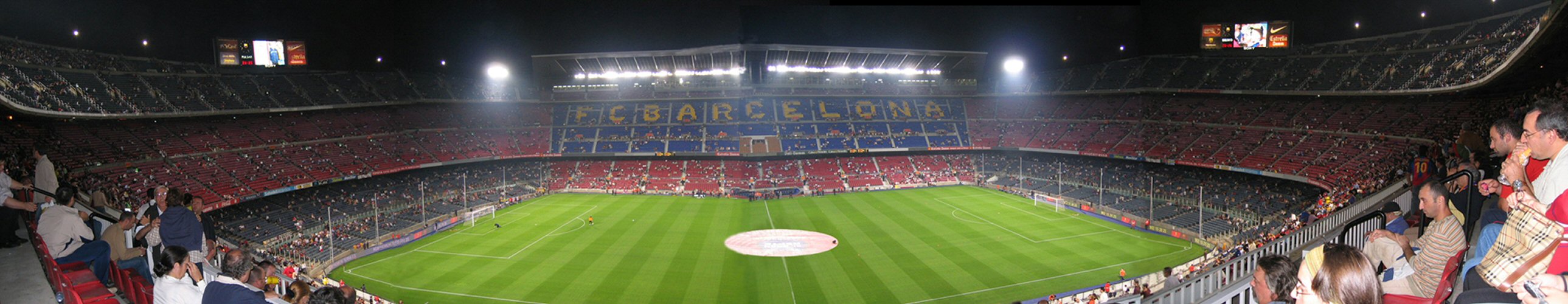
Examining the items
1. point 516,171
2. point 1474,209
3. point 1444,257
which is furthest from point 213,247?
point 516,171

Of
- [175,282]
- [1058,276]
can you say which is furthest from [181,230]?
[1058,276]

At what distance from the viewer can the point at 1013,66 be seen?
6016 cm

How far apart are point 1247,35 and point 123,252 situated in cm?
5055

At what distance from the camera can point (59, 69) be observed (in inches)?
1235

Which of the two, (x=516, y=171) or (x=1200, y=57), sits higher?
(x=1200, y=57)

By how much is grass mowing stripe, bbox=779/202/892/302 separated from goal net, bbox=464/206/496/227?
17.9m

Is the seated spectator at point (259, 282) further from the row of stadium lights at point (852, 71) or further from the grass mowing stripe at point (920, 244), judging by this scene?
the row of stadium lights at point (852, 71)

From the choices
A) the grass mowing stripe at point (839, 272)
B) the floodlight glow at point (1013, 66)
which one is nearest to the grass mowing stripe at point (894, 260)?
the grass mowing stripe at point (839, 272)

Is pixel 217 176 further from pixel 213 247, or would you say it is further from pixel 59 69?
pixel 213 247

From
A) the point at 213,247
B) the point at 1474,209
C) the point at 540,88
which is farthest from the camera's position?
the point at 540,88

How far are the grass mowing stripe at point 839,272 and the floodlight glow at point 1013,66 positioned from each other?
3332 cm

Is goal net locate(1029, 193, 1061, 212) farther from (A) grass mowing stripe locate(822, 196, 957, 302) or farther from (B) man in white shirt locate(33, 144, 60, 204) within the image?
(B) man in white shirt locate(33, 144, 60, 204)

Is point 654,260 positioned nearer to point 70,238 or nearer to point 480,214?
point 480,214

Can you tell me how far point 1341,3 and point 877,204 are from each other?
1206 inches
